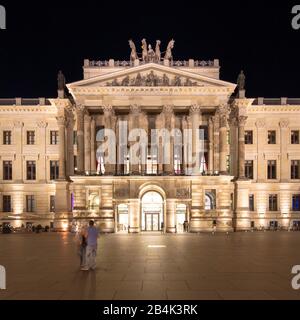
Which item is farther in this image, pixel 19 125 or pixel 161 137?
pixel 19 125

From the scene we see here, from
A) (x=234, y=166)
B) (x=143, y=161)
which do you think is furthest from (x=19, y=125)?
(x=234, y=166)

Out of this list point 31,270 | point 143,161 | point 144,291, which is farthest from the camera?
point 143,161

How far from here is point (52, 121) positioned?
84.6m

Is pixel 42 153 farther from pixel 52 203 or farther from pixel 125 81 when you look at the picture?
pixel 125 81

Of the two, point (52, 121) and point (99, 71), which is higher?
point (99, 71)

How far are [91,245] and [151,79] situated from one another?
2148 inches

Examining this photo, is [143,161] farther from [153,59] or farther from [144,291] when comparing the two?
[144,291]

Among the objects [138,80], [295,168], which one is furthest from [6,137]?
[295,168]

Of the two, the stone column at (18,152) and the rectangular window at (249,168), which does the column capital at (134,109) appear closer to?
the stone column at (18,152)

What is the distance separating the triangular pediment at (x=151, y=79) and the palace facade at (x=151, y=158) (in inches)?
6.2

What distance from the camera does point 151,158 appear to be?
78312 mm

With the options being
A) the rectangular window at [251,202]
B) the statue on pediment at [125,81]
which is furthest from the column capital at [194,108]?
the rectangular window at [251,202]

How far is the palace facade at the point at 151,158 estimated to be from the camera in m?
74.5
